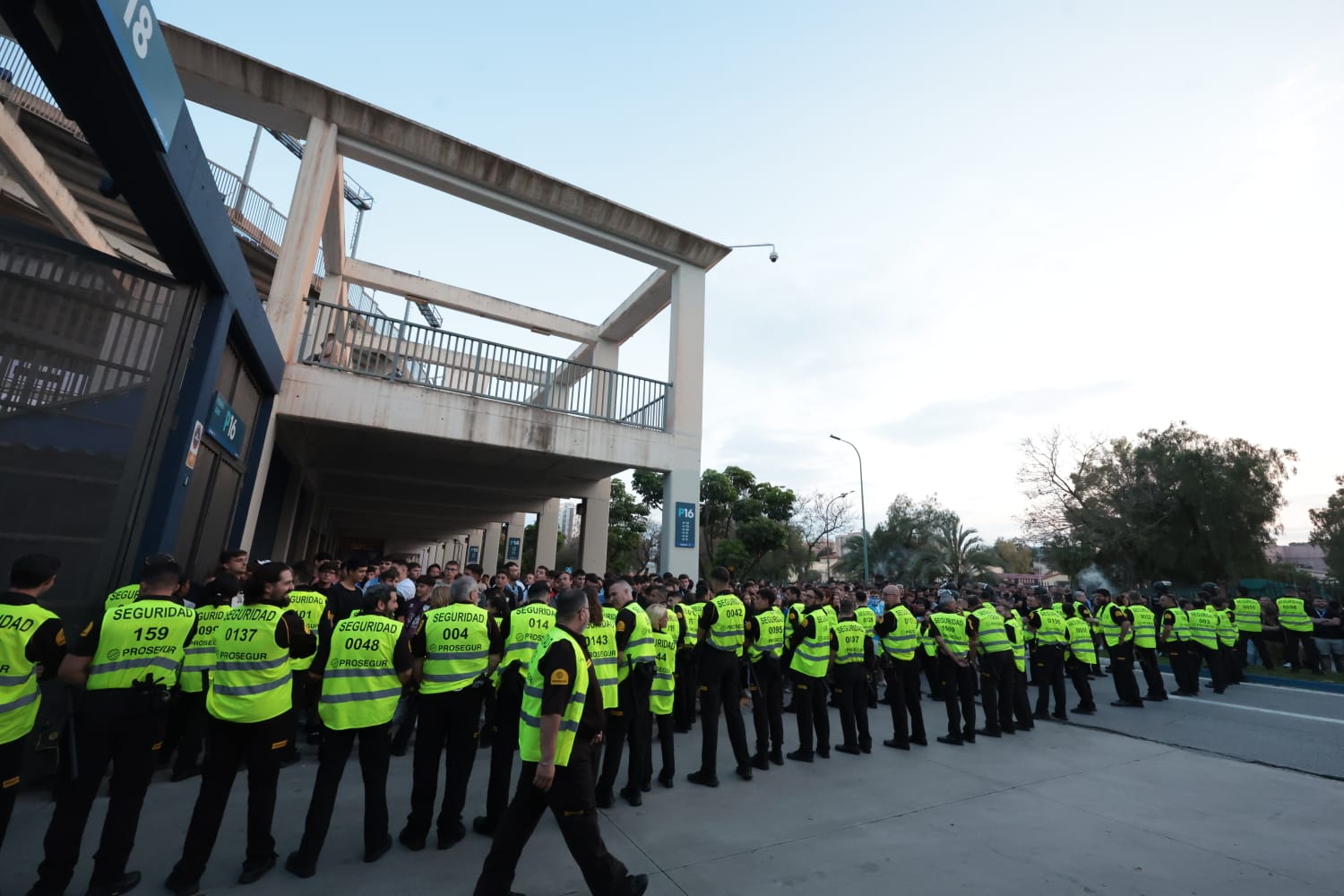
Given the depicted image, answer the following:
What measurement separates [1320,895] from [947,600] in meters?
3.93

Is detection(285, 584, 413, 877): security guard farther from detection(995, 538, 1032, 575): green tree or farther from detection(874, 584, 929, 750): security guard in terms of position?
detection(995, 538, 1032, 575): green tree

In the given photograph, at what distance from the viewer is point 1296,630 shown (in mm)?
12141

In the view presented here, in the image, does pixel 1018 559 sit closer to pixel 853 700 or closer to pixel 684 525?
pixel 684 525

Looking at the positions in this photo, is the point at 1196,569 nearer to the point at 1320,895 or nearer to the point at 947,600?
the point at 947,600

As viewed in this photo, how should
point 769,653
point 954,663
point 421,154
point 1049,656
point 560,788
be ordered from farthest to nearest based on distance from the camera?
point 421,154
point 1049,656
point 954,663
point 769,653
point 560,788

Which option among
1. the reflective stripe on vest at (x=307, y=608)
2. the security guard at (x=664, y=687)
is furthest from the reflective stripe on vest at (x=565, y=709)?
the reflective stripe on vest at (x=307, y=608)

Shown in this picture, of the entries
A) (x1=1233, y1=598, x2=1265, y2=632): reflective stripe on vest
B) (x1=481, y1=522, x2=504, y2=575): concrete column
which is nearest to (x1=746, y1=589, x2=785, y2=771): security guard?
(x1=1233, y1=598, x2=1265, y2=632): reflective stripe on vest

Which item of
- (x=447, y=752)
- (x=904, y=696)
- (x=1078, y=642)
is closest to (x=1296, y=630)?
(x=1078, y=642)

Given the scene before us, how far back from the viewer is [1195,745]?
7.25 m

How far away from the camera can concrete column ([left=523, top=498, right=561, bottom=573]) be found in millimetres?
18469

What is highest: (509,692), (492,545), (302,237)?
(302,237)

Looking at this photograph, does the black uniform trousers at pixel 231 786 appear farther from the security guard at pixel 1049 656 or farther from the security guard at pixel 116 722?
the security guard at pixel 1049 656

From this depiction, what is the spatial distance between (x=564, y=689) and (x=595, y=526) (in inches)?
484

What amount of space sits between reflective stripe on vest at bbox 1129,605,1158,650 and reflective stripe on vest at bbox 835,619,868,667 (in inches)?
237
